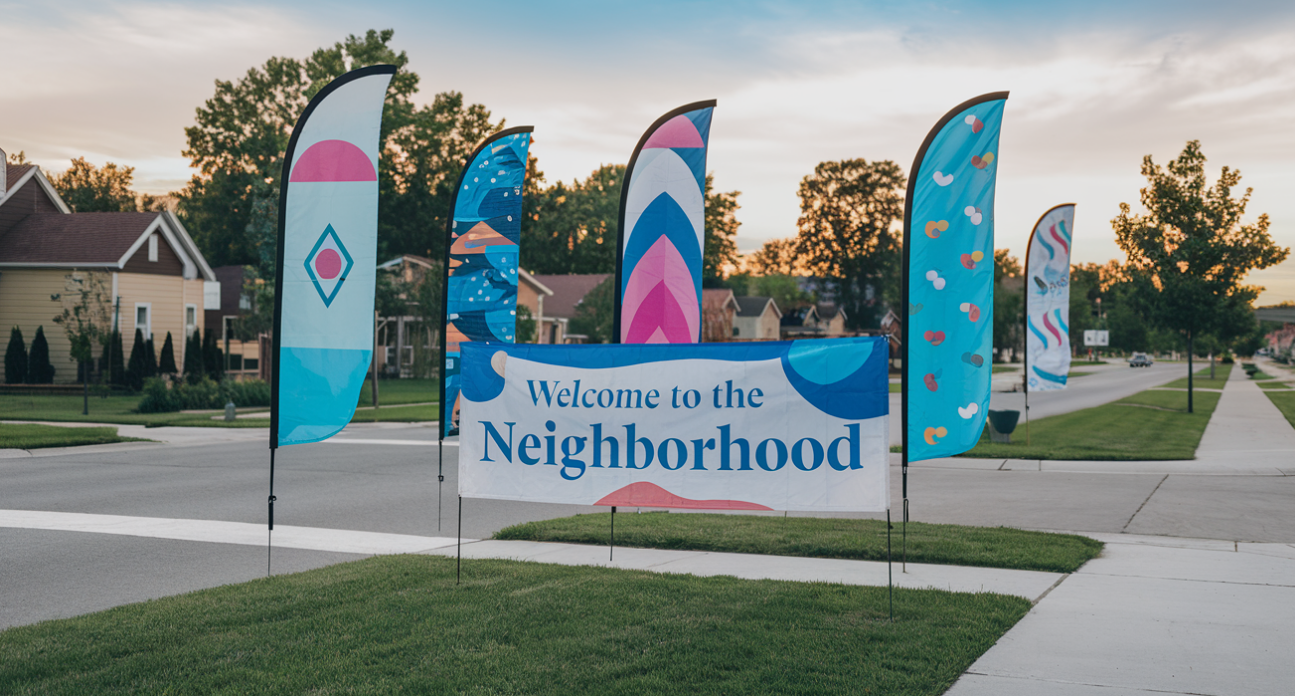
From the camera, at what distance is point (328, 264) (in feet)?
24.9

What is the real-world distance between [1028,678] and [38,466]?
52.8 feet

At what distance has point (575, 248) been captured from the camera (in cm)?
8375

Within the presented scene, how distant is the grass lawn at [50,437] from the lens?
18.4 meters

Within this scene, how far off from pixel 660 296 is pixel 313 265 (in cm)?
367

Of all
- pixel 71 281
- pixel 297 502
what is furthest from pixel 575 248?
pixel 297 502

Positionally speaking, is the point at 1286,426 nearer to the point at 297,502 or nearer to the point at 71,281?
the point at 297,502

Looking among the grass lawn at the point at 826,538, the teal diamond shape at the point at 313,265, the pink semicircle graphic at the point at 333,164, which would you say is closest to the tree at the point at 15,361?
the grass lawn at the point at 826,538

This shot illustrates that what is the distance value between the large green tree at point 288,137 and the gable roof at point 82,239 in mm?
11587

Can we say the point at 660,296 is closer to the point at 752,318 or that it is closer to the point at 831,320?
the point at 752,318

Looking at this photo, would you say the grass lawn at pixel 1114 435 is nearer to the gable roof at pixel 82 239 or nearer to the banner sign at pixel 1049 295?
the banner sign at pixel 1049 295

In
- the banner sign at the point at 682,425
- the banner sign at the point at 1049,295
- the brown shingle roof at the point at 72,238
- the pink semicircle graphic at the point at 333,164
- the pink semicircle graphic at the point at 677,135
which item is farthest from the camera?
the brown shingle roof at the point at 72,238

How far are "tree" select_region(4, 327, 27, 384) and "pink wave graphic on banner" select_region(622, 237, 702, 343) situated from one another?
105ft

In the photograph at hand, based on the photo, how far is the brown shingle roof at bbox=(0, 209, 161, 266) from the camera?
34.6 meters

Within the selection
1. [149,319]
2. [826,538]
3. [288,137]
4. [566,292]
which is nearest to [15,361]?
[149,319]
